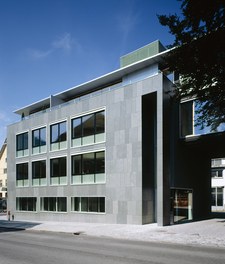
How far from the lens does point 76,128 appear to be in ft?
102

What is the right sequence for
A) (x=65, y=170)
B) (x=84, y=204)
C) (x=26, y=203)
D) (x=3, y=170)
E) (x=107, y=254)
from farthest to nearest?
1. (x=3, y=170)
2. (x=26, y=203)
3. (x=65, y=170)
4. (x=84, y=204)
5. (x=107, y=254)

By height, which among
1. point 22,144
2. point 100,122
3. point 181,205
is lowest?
point 181,205

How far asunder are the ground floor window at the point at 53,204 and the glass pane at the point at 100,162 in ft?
18.9

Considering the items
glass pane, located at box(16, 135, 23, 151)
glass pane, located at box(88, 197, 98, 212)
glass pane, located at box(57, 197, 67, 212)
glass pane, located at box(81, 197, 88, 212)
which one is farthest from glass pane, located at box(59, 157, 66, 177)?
glass pane, located at box(16, 135, 23, 151)

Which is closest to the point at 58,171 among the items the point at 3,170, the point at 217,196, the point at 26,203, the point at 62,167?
the point at 62,167

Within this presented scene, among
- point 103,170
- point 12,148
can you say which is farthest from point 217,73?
point 12,148

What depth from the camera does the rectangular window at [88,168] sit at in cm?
2836

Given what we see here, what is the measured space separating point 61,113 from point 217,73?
66.2ft

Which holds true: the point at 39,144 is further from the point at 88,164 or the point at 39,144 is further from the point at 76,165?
the point at 88,164

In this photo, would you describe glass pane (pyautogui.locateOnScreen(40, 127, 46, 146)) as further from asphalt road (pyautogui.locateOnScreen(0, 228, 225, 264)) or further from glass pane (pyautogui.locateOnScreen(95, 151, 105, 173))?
asphalt road (pyautogui.locateOnScreen(0, 228, 225, 264))

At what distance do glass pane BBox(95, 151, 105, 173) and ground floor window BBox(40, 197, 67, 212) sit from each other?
576cm

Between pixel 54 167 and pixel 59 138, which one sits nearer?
pixel 59 138

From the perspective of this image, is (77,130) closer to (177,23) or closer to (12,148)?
(12,148)

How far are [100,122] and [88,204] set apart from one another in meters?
7.78
